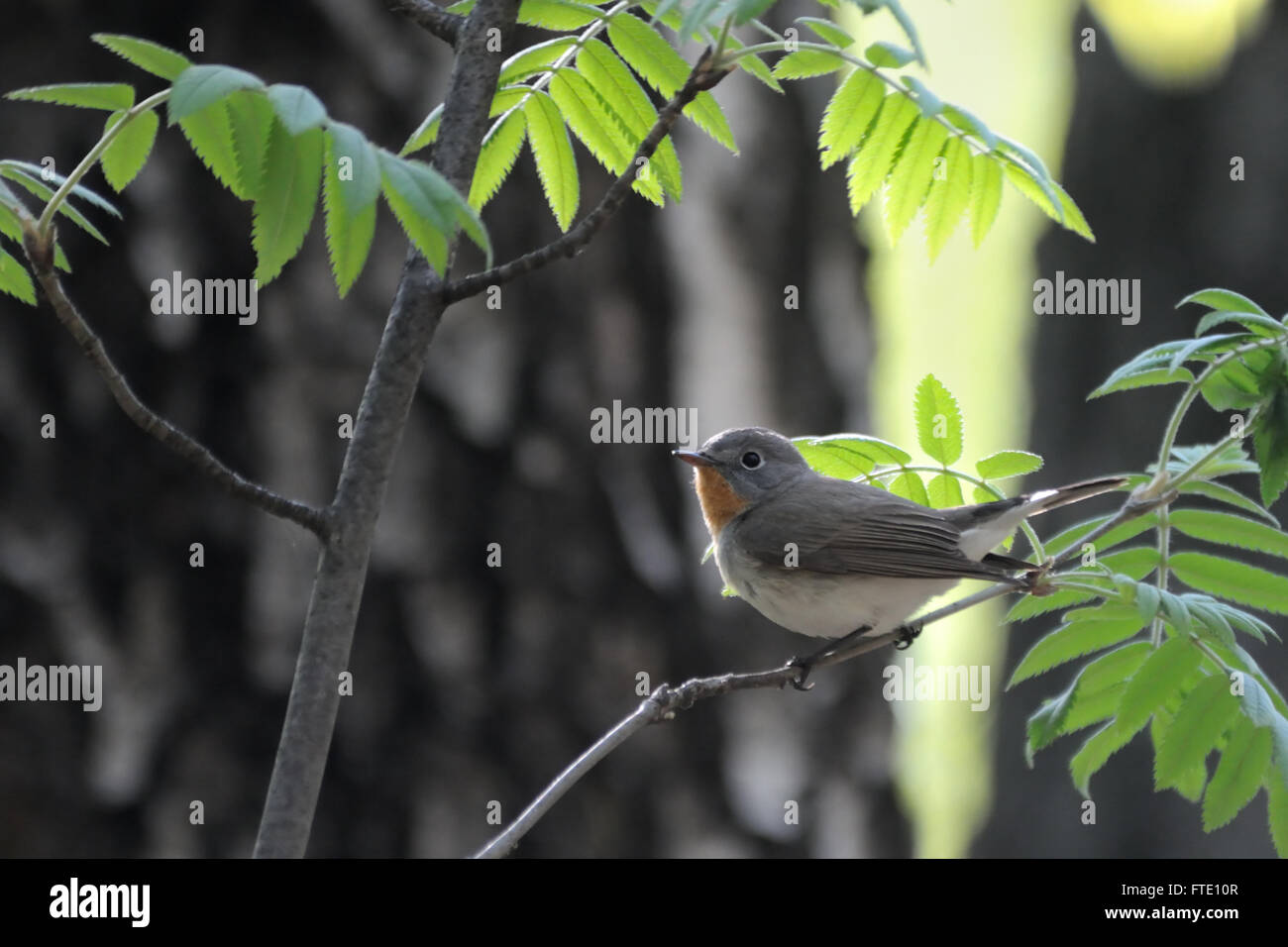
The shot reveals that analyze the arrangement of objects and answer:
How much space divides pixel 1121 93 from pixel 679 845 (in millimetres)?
6106

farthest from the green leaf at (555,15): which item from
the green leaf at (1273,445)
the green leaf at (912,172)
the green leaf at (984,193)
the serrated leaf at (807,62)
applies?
the green leaf at (1273,445)

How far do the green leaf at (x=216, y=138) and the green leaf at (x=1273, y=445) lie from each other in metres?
1.46

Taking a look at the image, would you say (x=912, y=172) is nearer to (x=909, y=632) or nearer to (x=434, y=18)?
(x=434, y=18)

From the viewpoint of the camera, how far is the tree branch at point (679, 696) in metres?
1.38

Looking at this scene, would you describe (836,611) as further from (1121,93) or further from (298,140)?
(1121,93)

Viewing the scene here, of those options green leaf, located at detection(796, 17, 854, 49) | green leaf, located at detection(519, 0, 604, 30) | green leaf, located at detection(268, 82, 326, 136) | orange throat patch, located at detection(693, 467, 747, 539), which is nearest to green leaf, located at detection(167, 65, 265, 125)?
green leaf, located at detection(268, 82, 326, 136)

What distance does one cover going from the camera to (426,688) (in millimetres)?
3230

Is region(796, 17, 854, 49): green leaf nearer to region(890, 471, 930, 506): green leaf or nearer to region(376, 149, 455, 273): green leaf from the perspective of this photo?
region(376, 149, 455, 273): green leaf

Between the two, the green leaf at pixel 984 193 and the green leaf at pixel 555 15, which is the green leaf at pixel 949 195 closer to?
the green leaf at pixel 984 193

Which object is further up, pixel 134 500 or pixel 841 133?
pixel 841 133

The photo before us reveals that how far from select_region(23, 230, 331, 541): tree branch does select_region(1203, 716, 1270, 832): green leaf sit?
4.73ft

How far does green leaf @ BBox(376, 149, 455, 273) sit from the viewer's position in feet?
4.06

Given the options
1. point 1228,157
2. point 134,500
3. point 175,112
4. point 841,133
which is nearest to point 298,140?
point 175,112

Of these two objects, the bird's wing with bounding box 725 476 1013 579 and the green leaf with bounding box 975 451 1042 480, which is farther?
the bird's wing with bounding box 725 476 1013 579
